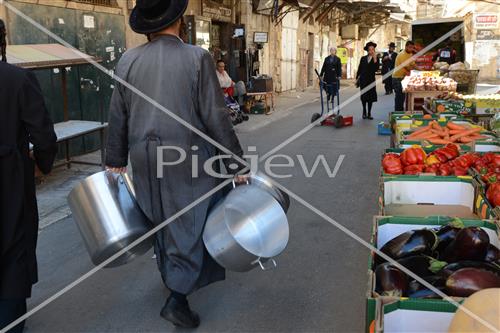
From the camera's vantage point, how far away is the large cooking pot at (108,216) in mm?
3168

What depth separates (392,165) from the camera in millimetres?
4461

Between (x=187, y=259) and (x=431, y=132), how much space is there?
3.46 m

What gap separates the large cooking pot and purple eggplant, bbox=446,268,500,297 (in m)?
1.74

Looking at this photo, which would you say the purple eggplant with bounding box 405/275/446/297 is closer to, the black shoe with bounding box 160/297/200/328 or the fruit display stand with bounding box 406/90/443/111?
the black shoe with bounding box 160/297/200/328

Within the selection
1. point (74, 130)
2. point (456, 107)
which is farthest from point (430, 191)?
point (74, 130)

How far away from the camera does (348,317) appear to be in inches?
140

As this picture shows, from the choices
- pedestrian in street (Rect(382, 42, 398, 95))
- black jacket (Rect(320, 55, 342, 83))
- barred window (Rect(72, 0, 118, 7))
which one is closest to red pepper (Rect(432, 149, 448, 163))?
barred window (Rect(72, 0, 118, 7))

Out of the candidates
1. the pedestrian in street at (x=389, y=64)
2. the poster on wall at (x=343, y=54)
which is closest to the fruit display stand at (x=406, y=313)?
the pedestrian in street at (x=389, y=64)

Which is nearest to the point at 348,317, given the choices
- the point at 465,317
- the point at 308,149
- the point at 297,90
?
the point at 465,317

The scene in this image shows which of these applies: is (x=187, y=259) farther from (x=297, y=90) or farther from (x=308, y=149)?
(x=297, y=90)

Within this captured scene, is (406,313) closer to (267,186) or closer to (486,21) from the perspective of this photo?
(267,186)

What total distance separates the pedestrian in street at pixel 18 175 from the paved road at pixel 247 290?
634mm

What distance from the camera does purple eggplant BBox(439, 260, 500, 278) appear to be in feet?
7.85

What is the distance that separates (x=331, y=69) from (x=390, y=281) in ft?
39.5
